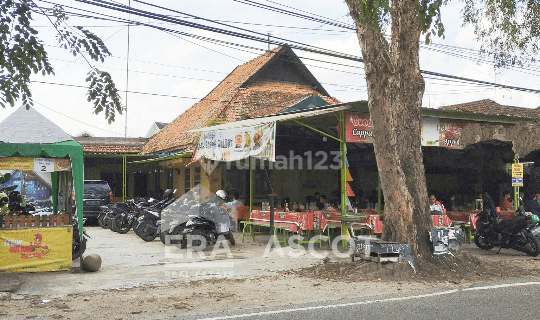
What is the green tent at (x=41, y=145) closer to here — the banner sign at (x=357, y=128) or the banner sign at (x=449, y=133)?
the banner sign at (x=357, y=128)

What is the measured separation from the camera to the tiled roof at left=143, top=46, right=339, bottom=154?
22039mm

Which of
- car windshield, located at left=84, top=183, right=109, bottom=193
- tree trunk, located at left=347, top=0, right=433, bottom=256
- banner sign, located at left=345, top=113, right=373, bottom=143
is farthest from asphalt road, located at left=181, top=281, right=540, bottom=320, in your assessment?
car windshield, located at left=84, top=183, right=109, bottom=193

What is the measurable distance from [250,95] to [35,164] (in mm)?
15257

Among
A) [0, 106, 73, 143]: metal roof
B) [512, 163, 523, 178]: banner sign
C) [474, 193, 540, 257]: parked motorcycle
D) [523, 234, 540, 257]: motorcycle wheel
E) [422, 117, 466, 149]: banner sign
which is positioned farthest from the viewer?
[512, 163, 523, 178]: banner sign

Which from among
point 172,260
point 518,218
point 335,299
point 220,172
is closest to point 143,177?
point 220,172

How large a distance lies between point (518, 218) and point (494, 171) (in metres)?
7.14

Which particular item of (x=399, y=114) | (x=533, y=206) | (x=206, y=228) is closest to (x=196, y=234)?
(x=206, y=228)

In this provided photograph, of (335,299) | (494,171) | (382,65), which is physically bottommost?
(335,299)

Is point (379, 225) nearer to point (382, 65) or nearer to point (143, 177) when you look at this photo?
point (382, 65)

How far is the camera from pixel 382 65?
32.4 feet

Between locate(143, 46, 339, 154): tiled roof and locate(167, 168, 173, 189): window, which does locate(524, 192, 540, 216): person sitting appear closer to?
locate(143, 46, 339, 154): tiled roof

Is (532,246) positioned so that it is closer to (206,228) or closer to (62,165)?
(206,228)

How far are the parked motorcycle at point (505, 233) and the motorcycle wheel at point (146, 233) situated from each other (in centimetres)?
832

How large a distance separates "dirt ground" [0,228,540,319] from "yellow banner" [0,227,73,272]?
1.50 ft
